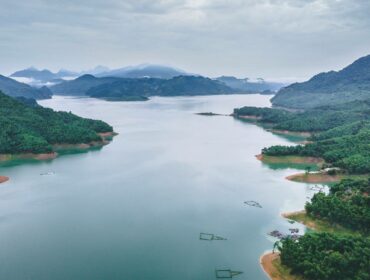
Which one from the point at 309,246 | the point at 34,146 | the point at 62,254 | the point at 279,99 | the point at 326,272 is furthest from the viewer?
the point at 279,99

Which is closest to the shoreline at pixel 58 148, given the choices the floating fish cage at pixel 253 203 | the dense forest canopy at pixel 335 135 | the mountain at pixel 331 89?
the dense forest canopy at pixel 335 135

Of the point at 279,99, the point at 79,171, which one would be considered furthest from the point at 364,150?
the point at 279,99

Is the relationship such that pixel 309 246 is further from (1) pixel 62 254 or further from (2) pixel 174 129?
Result: (2) pixel 174 129

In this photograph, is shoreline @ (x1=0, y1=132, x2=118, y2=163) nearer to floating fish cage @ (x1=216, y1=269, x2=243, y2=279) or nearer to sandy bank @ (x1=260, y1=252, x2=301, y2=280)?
floating fish cage @ (x1=216, y1=269, x2=243, y2=279)

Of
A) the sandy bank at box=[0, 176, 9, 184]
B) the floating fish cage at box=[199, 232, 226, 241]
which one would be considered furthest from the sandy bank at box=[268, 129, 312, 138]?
the floating fish cage at box=[199, 232, 226, 241]

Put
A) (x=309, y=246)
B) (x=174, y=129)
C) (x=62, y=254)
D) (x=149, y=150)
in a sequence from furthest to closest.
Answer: (x=174, y=129) < (x=149, y=150) < (x=62, y=254) < (x=309, y=246)

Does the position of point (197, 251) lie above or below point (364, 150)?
below

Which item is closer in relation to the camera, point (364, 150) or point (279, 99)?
point (364, 150)

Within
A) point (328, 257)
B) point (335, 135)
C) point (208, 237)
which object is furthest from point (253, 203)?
point (335, 135)

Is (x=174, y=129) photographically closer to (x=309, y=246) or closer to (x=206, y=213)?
(x=206, y=213)
